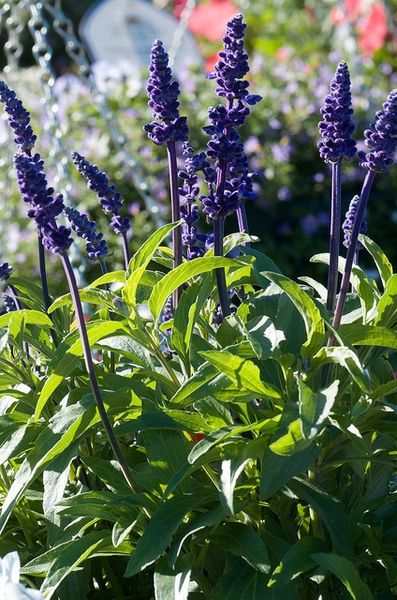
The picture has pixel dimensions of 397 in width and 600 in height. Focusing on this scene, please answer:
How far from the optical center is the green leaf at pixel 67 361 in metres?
1.39

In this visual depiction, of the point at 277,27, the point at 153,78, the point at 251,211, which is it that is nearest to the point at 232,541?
the point at 153,78

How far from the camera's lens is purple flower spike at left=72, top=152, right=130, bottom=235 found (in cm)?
157

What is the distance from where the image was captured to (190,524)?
138 centimetres

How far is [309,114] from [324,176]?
1.43 ft

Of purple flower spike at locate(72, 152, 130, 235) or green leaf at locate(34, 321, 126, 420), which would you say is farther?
purple flower spike at locate(72, 152, 130, 235)

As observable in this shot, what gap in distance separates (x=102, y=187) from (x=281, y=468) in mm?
570

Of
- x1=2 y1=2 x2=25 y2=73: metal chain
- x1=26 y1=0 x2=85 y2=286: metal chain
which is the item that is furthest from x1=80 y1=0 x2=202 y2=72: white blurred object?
x1=26 y1=0 x2=85 y2=286: metal chain

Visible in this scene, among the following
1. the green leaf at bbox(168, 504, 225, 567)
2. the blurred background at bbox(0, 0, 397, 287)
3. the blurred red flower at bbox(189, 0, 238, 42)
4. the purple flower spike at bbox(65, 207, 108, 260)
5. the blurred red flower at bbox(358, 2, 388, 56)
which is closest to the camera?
the green leaf at bbox(168, 504, 225, 567)

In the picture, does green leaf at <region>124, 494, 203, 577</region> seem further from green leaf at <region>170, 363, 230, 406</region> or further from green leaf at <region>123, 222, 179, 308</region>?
green leaf at <region>123, 222, 179, 308</region>

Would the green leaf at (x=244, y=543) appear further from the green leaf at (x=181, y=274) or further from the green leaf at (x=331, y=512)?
the green leaf at (x=181, y=274)

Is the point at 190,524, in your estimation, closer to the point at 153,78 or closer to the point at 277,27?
the point at 153,78

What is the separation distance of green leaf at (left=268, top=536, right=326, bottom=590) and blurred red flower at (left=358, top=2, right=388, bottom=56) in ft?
20.3

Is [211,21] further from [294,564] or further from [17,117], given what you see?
[294,564]

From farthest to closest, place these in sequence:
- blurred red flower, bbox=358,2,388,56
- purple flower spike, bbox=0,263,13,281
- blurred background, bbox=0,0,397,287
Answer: blurred red flower, bbox=358,2,388,56, blurred background, bbox=0,0,397,287, purple flower spike, bbox=0,263,13,281
